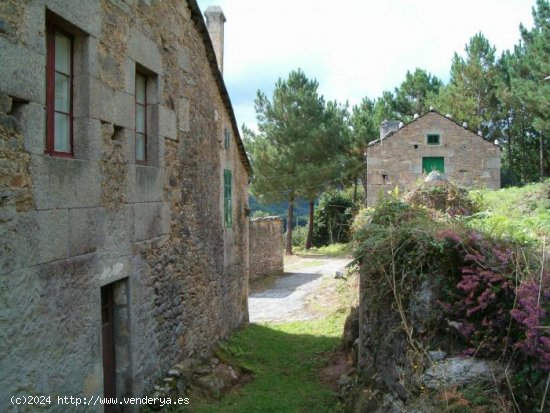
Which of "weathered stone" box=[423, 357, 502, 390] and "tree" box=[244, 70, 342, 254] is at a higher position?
"tree" box=[244, 70, 342, 254]

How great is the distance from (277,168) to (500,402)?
2355 centimetres

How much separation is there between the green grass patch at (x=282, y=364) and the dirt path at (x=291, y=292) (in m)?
1.42

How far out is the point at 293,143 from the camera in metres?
26.8

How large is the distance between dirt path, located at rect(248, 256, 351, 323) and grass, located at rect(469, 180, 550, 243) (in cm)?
533

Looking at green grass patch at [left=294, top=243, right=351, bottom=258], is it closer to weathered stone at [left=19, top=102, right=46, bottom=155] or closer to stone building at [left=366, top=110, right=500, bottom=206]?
stone building at [left=366, top=110, right=500, bottom=206]

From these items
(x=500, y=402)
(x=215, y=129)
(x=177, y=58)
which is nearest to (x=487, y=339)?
(x=500, y=402)

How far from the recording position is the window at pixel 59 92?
4.20m

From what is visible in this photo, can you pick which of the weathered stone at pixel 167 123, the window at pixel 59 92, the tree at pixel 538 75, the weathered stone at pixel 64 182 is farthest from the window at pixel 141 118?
the tree at pixel 538 75

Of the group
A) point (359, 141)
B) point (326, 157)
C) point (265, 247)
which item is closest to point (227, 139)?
point (265, 247)

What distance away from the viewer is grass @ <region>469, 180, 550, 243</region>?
517 centimetres

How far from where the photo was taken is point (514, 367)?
3857mm

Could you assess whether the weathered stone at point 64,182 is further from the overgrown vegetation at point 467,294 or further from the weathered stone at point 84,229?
the overgrown vegetation at point 467,294

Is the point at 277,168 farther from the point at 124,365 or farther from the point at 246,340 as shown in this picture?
the point at 124,365

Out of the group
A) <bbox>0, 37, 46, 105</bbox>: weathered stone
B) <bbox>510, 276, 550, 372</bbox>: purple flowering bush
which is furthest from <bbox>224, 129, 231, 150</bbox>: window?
<bbox>510, 276, 550, 372</bbox>: purple flowering bush
